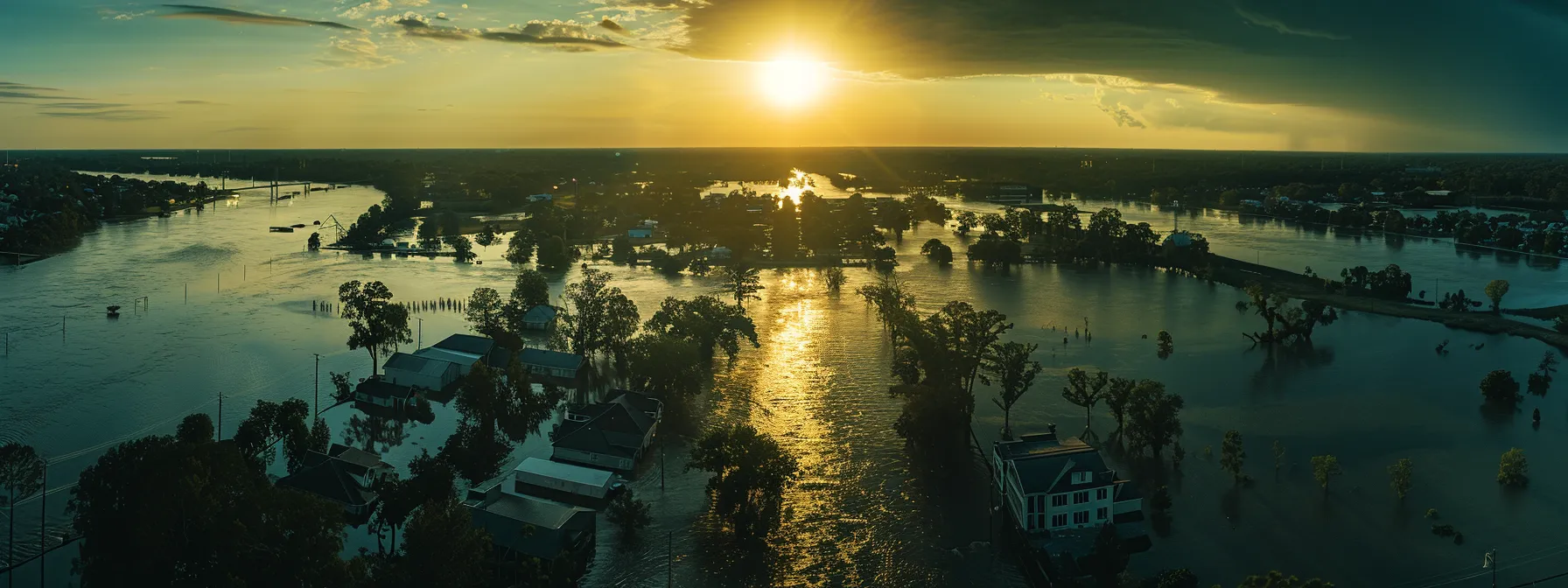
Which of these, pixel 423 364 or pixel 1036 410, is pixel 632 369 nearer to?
pixel 423 364

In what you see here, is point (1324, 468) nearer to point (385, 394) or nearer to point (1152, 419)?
point (1152, 419)

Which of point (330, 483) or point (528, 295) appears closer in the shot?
point (330, 483)

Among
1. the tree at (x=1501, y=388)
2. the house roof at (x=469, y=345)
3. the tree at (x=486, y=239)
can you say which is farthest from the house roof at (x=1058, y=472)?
the tree at (x=486, y=239)

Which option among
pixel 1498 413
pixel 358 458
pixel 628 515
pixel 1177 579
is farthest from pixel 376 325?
pixel 1498 413

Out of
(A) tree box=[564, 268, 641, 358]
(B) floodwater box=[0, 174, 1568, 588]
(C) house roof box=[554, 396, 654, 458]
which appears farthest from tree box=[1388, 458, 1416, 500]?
(A) tree box=[564, 268, 641, 358]

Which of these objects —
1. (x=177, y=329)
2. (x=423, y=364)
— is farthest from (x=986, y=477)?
(x=177, y=329)

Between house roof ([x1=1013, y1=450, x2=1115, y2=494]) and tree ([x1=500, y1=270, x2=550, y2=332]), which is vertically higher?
tree ([x1=500, y1=270, x2=550, y2=332])

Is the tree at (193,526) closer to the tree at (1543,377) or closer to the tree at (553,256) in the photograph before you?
the tree at (1543,377)

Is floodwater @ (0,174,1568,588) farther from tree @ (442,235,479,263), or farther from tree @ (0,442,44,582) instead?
tree @ (442,235,479,263)
